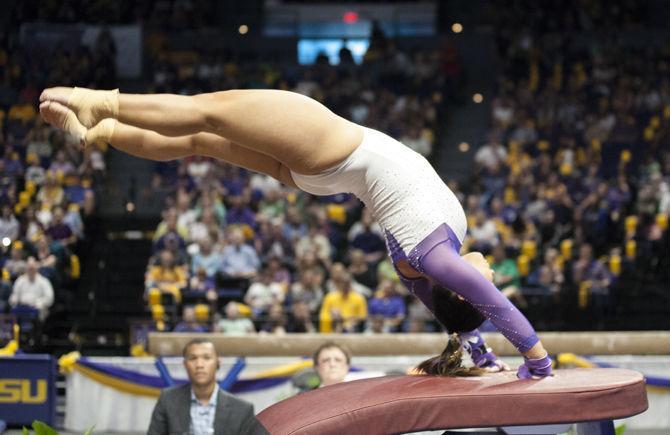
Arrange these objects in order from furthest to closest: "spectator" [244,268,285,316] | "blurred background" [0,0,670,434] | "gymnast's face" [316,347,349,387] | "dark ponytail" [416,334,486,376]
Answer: "blurred background" [0,0,670,434], "spectator" [244,268,285,316], "gymnast's face" [316,347,349,387], "dark ponytail" [416,334,486,376]

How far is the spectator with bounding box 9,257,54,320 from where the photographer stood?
9734mm

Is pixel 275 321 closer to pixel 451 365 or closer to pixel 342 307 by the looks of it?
pixel 342 307

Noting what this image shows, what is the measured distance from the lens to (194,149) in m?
4.20

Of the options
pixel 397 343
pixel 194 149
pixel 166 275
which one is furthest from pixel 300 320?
pixel 194 149

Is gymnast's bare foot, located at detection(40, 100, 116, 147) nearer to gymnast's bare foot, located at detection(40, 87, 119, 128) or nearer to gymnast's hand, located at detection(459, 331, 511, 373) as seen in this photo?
gymnast's bare foot, located at detection(40, 87, 119, 128)

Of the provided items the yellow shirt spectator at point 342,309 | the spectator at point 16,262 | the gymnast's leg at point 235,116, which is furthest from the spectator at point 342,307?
the gymnast's leg at point 235,116

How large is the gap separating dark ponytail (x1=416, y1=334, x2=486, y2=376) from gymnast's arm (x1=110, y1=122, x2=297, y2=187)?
0.93 m

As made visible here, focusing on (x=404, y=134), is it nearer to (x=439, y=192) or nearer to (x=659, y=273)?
(x=659, y=273)

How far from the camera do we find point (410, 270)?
4.10 metres

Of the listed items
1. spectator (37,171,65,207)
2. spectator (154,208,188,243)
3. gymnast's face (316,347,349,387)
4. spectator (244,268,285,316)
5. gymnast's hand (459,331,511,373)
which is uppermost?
spectator (37,171,65,207)

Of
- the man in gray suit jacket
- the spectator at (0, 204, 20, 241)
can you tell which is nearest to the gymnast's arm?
the man in gray suit jacket

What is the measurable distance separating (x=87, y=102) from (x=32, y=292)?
6.57 metres

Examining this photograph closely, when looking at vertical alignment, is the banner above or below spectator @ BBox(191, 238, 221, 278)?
below

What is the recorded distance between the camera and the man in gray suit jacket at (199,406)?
217 inches
